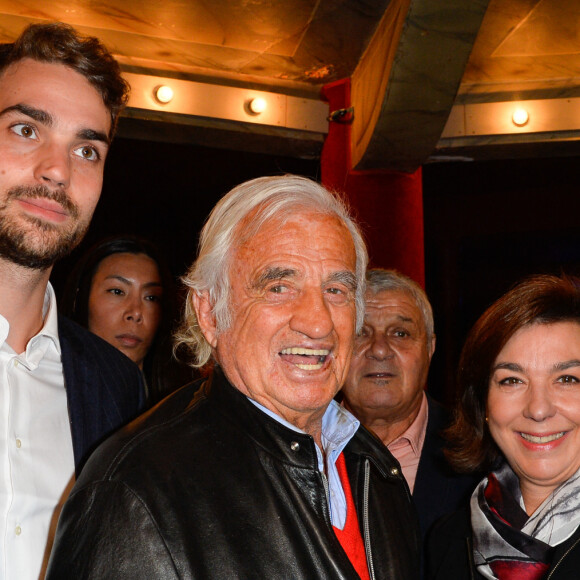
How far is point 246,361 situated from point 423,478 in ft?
4.12

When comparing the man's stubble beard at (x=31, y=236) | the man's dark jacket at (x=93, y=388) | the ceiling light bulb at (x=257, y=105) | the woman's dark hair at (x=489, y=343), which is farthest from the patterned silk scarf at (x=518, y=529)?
the ceiling light bulb at (x=257, y=105)

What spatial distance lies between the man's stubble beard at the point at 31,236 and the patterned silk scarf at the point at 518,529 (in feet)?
4.67

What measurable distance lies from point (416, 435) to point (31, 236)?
1.87 m

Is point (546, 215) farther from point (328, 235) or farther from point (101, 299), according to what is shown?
point (328, 235)

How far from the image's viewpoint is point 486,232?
847 centimetres

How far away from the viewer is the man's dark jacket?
1.82 meters

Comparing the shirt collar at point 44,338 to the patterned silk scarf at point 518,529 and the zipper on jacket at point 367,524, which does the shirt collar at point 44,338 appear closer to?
the zipper on jacket at point 367,524

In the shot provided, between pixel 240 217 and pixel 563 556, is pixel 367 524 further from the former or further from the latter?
pixel 240 217

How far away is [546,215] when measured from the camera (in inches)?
320

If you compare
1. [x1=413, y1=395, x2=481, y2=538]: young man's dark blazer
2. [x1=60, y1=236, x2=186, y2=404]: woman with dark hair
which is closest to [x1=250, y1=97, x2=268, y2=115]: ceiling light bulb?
[x1=60, y1=236, x2=186, y2=404]: woman with dark hair

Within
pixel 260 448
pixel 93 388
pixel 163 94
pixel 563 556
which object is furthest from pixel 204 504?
pixel 163 94

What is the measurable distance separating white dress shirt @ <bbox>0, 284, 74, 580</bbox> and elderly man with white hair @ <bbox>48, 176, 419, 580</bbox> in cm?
36

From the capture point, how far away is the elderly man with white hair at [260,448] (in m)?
1.31

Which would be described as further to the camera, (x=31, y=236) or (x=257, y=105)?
(x=257, y=105)
